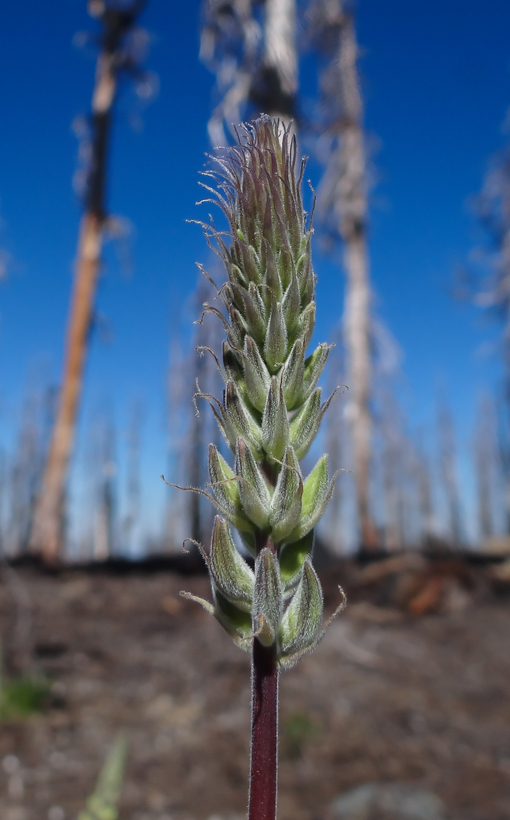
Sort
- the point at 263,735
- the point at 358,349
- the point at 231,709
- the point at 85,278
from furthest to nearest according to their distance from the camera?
the point at 358,349, the point at 85,278, the point at 231,709, the point at 263,735

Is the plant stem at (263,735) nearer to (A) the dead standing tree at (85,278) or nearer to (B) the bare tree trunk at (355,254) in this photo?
(A) the dead standing tree at (85,278)

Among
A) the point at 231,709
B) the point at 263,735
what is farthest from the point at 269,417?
the point at 231,709

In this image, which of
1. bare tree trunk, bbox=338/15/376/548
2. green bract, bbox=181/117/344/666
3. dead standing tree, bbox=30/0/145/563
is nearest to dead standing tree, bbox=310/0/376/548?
bare tree trunk, bbox=338/15/376/548

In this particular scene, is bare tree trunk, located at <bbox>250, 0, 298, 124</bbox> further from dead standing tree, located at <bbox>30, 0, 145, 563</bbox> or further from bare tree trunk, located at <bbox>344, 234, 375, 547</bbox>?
bare tree trunk, located at <bbox>344, 234, 375, 547</bbox>

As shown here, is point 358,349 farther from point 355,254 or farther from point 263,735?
point 263,735

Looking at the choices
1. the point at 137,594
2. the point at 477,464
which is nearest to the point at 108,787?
the point at 137,594

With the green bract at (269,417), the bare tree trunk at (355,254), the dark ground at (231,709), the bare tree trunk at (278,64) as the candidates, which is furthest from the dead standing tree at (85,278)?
the green bract at (269,417)
